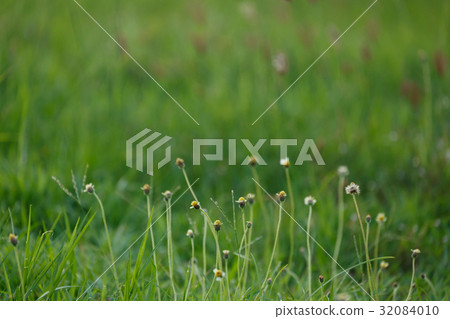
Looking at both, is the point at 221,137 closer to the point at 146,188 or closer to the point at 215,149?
the point at 215,149

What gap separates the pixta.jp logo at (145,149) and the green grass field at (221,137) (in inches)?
1.6

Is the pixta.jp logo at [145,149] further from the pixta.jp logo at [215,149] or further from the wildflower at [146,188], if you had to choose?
the wildflower at [146,188]

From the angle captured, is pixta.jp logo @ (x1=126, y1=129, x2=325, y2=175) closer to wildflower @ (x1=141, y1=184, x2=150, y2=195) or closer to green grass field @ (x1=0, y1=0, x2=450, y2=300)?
green grass field @ (x1=0, y1=0, x2=450, y2=300)

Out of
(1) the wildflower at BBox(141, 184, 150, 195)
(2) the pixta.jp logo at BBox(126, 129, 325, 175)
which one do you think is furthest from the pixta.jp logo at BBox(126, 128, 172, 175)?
(1) the wildflower at BBox(141, 184, 150, 195)

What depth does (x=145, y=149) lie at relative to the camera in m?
2.37

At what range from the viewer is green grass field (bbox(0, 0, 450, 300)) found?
1.56m

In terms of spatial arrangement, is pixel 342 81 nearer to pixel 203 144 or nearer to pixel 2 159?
pixel 203 144

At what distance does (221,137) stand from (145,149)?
38 cm

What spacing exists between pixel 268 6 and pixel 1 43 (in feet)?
6.13

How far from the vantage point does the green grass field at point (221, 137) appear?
5.13 ft

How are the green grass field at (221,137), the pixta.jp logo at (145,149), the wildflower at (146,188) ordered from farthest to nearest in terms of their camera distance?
the pixta.jp logo at (145,149)
the green grass field at (221,137)
the wildflower at (146,188)

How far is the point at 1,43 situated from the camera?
2.55 m

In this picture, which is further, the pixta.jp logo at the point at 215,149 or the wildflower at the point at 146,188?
the pixta.jp logo at the point at 215,149

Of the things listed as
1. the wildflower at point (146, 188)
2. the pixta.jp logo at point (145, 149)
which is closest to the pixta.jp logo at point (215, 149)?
the pixta.jp logo at point (145, 149)
